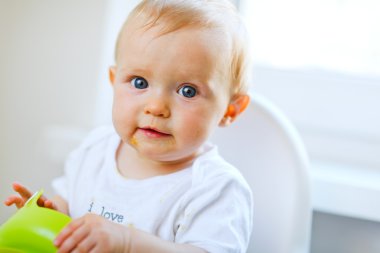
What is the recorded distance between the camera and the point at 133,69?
70 centimetres

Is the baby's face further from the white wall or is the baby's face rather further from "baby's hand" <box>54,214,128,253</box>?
the white wall

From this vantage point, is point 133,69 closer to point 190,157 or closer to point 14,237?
point 190,157

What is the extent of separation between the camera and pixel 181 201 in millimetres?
716

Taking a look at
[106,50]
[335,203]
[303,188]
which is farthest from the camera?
[106,50]

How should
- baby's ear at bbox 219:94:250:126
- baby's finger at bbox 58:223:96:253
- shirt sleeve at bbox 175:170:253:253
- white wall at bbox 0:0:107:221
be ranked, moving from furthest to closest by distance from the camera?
white wall at bbox 0:0:107:221 < baby's ear at bbox 219:94:250:126 < shirt sleeve at bbox 175:170:253:253 < baby's finger at bbox 58:223:96:253

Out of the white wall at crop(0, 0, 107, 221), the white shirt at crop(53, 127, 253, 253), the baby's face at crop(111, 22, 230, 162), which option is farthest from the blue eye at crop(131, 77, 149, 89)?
the white wall at crop(0, 0, 107, 221)

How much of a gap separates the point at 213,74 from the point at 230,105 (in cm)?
10

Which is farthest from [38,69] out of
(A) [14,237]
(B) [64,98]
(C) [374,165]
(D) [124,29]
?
(C) [374,165]

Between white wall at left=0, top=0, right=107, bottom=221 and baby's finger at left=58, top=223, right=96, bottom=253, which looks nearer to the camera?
baby's finger at left=58, top=223, right=96, bottom=253

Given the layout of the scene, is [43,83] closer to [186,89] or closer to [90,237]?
[186,89]

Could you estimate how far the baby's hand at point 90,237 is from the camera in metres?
0.56

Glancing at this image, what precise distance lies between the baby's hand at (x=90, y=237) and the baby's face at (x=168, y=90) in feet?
0.48

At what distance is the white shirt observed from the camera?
677 mm

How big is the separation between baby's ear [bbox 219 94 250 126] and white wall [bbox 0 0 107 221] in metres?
0.37
